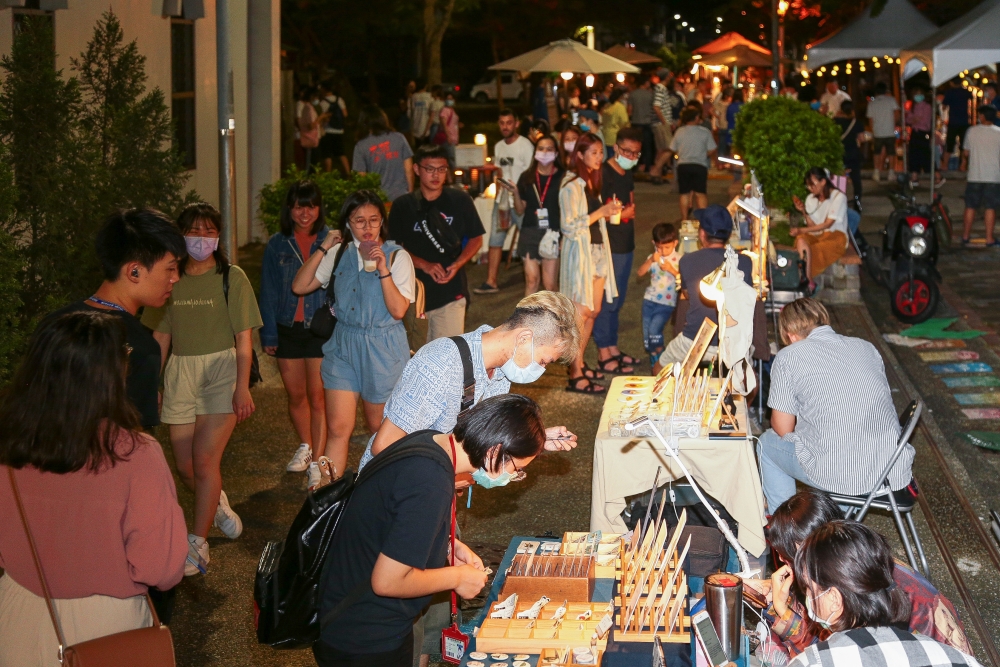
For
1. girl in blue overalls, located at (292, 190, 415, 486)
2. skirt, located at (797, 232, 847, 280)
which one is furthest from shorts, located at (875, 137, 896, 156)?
girl in blue overalls, located at (292, 190, 415, 486)

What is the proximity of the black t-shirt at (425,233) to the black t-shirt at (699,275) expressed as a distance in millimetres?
1474

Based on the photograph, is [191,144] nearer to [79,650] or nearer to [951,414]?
[951,414]

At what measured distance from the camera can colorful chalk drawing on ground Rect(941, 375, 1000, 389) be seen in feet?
31.8

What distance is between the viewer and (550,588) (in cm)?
424

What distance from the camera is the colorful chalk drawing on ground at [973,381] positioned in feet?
31.8

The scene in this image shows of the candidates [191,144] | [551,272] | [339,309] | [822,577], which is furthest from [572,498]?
[191,144]

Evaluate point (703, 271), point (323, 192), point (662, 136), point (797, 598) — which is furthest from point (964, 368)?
point (662, 136)

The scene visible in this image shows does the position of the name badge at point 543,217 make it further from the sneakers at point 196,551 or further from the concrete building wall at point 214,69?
the sneakers at point 196,551

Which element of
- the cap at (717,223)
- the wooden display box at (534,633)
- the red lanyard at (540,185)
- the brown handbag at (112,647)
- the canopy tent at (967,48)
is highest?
the canopy tent at (967,48)

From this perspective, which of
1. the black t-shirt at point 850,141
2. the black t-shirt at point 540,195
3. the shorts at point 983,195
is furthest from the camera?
the black t-shirt at point 850,141

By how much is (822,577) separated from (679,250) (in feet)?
22.6

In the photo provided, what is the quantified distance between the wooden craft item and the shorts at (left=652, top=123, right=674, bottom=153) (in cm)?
1823

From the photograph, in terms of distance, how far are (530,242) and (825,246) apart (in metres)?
3.78

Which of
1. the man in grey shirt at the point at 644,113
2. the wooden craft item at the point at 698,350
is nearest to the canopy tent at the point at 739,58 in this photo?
the man in grey shirt at the point at 644,113
